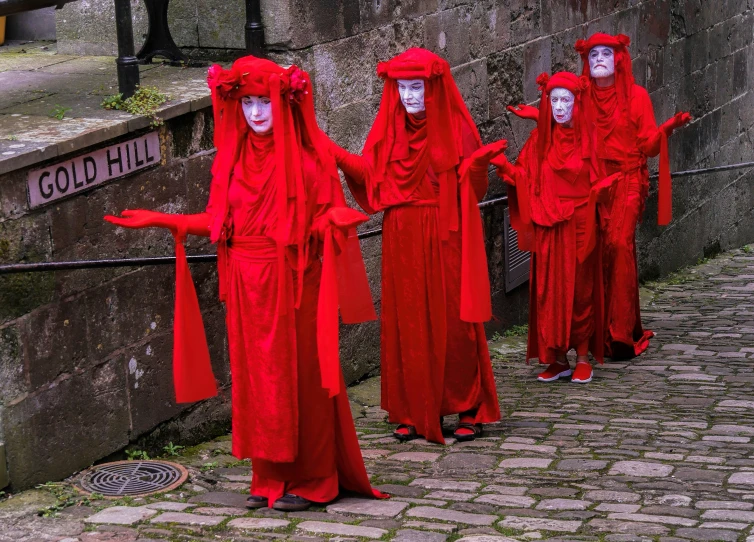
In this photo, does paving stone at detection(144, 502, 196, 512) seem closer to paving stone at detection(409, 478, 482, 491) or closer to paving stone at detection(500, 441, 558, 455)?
paving stone at detection(409, 478, 482, 491)

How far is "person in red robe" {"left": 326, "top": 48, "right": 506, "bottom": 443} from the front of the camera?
622 centimetres

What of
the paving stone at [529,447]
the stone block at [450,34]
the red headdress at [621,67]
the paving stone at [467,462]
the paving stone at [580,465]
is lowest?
the paving stone at [529,447]

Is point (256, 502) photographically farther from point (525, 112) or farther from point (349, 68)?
point (525, 112)

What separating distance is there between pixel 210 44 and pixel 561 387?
2.96 m

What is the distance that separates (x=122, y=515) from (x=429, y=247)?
7.01 feet

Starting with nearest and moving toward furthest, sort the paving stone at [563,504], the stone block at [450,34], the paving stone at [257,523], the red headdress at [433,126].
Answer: the paving stone at [257,523] < the paving stone at [563,504] < the red headdress at [433,126] < the stone block at [450,34]

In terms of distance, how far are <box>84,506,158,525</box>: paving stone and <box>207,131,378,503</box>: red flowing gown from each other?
446mm

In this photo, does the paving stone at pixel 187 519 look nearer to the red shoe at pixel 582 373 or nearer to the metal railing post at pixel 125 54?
the metal railing post at pixel 125 54

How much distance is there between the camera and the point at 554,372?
26.2 ft

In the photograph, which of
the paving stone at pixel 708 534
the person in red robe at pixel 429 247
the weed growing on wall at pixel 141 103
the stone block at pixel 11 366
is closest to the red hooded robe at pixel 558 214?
the person in red robe at pixel 429 247

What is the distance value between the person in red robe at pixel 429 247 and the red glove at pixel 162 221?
1176mm

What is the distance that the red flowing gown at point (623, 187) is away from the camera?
27.1 ft

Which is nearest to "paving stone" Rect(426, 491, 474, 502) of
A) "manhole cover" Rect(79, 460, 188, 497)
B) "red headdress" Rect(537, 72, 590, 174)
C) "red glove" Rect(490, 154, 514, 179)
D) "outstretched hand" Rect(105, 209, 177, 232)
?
"manhole cover" Rect(79, 460, 188, 497)

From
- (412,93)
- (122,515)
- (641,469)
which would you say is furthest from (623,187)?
(122,515)
